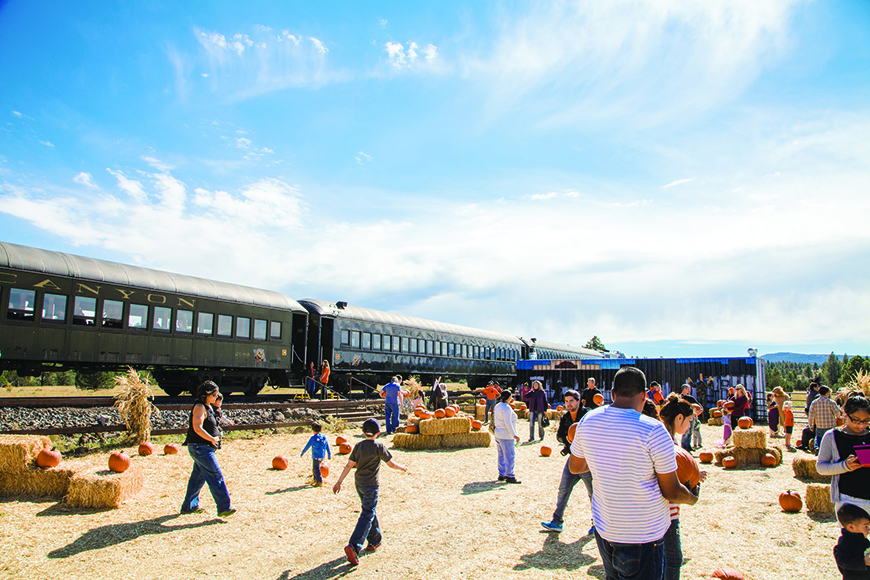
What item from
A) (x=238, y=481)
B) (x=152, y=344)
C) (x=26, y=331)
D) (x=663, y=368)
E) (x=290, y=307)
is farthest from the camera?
(x=663, y=368)

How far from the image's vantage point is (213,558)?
5.53 meters

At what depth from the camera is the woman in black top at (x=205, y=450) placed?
21.3 feet

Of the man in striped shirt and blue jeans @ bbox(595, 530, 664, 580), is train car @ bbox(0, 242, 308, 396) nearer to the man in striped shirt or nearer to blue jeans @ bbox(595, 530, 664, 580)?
the man in striped shirt

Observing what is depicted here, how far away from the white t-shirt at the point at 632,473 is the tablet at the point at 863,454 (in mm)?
1982

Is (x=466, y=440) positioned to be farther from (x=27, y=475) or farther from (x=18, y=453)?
(x=18, y=453)

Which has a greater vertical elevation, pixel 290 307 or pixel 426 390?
pixel 290 307

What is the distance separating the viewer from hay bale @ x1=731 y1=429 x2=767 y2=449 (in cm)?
1047

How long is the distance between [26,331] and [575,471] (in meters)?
14.7

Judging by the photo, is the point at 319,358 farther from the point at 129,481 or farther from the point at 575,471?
the point at 575,471

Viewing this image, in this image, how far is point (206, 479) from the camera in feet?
21.8

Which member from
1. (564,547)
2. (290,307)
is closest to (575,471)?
(564,547)

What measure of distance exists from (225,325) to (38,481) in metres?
11.1

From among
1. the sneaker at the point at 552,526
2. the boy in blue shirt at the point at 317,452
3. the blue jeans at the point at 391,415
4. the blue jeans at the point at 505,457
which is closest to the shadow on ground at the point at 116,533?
the boy in blue shirt at the point at 317,452

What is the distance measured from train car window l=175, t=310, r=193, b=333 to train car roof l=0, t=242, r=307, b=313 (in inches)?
24.8
